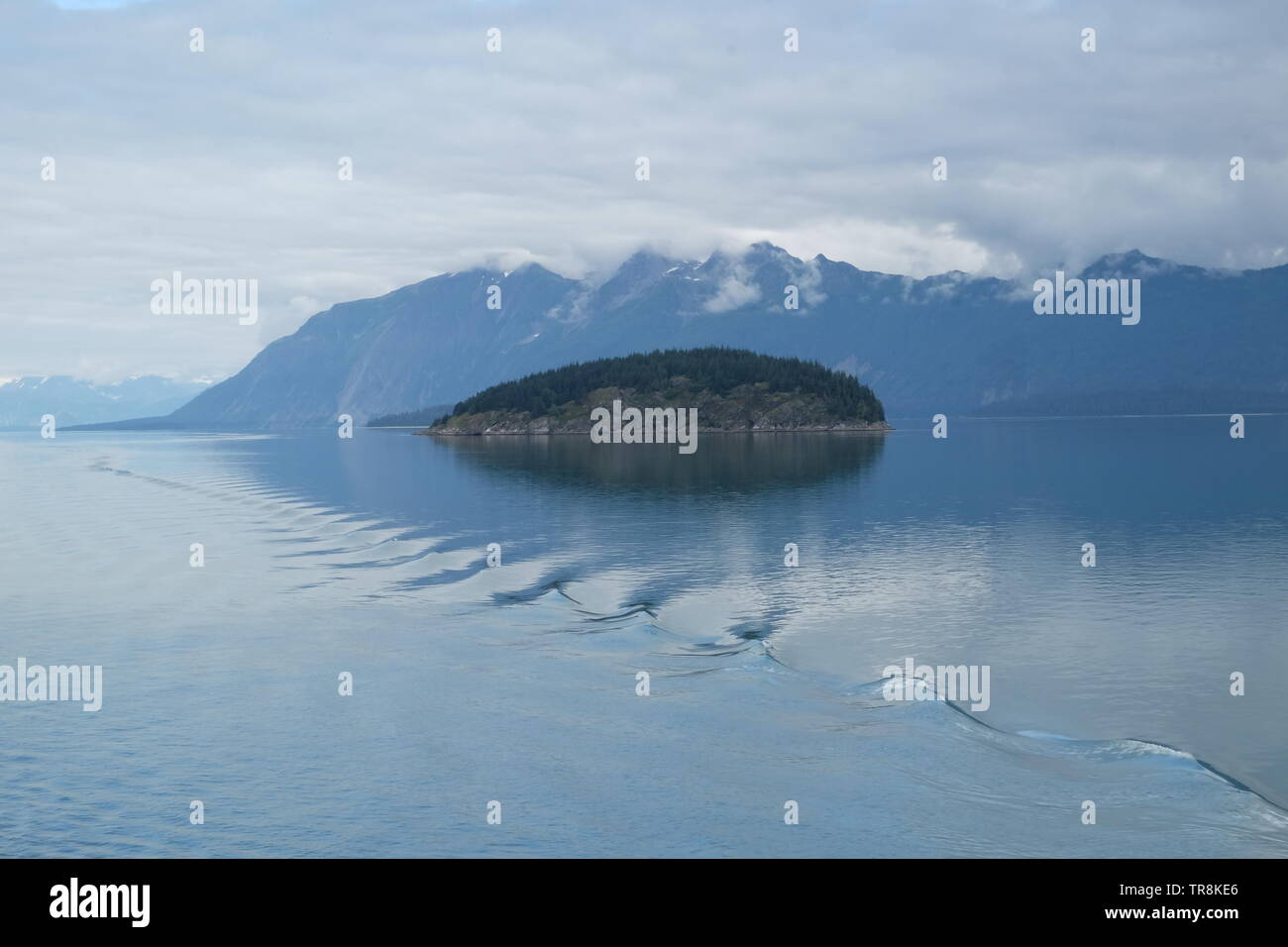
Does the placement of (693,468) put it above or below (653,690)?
above

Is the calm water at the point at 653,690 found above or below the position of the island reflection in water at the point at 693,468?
below

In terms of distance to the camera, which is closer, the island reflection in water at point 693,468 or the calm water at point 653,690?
the calm water at point 653,690

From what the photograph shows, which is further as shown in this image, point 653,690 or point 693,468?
point 693,468

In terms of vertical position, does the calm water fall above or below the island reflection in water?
below

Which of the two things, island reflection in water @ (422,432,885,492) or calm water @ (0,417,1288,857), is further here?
island reflection in water @ (422,432,885,492)
